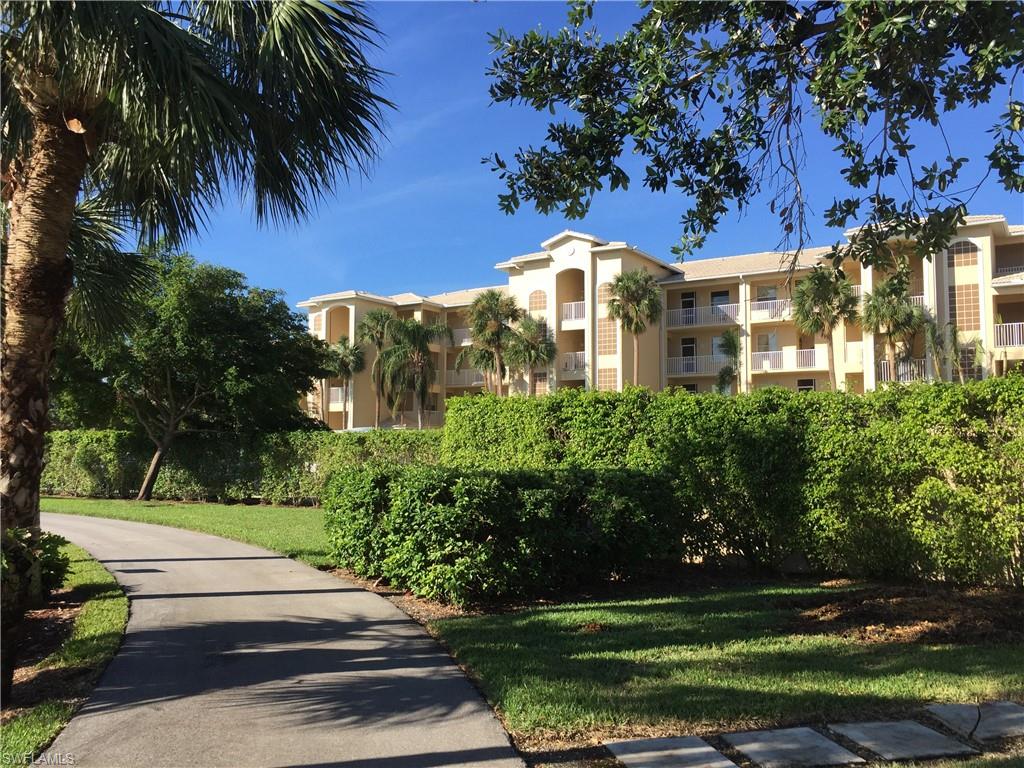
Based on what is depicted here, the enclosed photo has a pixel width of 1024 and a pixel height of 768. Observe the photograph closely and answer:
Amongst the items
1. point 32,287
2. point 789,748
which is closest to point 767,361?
point 32,287

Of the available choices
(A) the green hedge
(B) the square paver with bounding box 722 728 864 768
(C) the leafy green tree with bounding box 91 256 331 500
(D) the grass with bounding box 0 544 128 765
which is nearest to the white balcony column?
(A) the green hedge

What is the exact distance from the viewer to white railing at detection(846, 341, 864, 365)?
35594mm

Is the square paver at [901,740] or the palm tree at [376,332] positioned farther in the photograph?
the palm tree at [376,332]

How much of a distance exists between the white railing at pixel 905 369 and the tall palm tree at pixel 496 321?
19.1 m

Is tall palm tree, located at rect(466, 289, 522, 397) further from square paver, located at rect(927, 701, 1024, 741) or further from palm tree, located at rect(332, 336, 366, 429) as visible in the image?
square paver, located at rect(927, 701, 1024, 741)

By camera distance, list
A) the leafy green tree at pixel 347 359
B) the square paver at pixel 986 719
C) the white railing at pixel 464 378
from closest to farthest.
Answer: the square paver at pixel 986 719, the leafy green tree at pixel 347 359, the white railing at pixel 464 378

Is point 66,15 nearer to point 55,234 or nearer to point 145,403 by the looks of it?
point 55,234

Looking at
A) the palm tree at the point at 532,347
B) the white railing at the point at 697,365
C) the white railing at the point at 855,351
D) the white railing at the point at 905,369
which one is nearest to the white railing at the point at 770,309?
the white railing at the point at 697,365

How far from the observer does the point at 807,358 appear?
3688 centimetres

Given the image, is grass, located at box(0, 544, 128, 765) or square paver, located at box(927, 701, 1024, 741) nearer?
grass, located at box(0, 544, 128, 765)

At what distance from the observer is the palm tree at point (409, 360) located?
153 ft

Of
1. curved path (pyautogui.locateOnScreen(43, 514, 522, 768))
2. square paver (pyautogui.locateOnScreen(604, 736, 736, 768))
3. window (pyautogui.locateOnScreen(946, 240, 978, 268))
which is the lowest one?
curved path (pyautogui.locateOnScreen(43, 514, 522, 768))

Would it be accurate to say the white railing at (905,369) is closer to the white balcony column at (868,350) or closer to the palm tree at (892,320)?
the palm tree at (892,320)

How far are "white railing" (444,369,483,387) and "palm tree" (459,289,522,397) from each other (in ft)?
16.9
